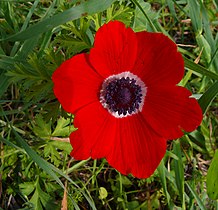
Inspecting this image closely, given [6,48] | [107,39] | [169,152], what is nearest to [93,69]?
[107,39]

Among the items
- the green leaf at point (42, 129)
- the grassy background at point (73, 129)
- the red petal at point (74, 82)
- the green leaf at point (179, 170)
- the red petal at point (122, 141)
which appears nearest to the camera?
the red petal at point (74, 82)

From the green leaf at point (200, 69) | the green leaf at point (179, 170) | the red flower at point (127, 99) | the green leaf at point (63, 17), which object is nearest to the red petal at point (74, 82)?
the red flower at point (127, 99)

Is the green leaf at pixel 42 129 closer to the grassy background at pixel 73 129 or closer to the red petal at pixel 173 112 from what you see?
the grassy background at pixel 73 129

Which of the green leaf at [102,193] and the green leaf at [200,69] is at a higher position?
the green leaf at [200,69]

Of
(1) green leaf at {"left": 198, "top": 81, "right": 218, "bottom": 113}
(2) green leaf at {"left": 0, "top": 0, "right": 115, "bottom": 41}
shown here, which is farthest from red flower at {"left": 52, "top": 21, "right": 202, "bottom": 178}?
(1) green leaf at {"left": 198, "top": 81, "right": 218, "bottom": 113}

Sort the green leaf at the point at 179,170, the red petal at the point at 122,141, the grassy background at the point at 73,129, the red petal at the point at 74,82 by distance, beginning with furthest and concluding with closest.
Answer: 1. the green leaf at the point at 179,170
2. the grassy background at the point at 73,129
3. the red petal at the point at 122,141
4. the red petal at the point at 74,82

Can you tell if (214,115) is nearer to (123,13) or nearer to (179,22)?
(179,22)

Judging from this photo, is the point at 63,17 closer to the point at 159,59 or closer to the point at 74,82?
the point at 74,82

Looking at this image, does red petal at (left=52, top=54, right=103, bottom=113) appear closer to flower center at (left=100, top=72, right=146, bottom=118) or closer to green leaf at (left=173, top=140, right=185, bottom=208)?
flower center at (left=100, top=72, right=146, bottom=118)
